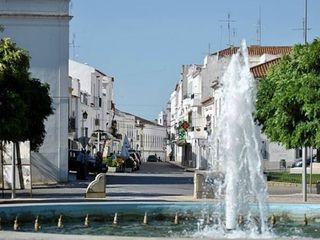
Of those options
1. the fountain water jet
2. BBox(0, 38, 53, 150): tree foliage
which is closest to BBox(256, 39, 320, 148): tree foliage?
the fountain water jet

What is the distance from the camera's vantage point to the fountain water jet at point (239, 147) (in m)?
18.9

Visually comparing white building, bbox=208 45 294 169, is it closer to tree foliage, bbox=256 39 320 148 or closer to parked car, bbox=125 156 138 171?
parked car, bbox=125 156 138 171

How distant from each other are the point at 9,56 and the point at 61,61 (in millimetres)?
12884

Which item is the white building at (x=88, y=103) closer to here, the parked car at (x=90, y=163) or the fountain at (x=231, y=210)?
the parked car at (x=90, y=163)

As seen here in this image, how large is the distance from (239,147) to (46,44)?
22510 mm

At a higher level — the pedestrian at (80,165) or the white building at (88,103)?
the white building at (88,103)

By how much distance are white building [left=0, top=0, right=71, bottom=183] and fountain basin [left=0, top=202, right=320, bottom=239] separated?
17729 millimetres

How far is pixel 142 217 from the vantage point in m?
21.5

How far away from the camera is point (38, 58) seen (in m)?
39.7

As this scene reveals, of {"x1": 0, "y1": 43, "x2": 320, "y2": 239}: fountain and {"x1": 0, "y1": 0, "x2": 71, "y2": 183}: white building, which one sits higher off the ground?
{"x1": 0, "y1": 0, "x2": 71, "y2": 183}: white building

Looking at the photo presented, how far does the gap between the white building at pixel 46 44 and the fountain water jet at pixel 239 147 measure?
21.5 meters

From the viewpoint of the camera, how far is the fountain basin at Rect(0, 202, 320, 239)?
61.2 ft

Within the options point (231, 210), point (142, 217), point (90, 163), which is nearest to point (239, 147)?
point (231, 210)

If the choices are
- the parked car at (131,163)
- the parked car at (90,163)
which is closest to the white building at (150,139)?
the parked car at (131,163)
